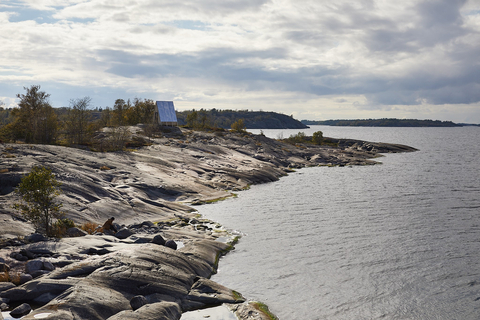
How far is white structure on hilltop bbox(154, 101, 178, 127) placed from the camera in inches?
4026

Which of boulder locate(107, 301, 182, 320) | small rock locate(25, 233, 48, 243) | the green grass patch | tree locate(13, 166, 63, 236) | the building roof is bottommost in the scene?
the green grass patch

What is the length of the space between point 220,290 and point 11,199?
18.7m

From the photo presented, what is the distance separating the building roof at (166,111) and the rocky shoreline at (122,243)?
44.8 metres

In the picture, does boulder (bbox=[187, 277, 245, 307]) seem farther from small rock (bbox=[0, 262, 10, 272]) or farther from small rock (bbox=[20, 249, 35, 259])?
small rock (bbox=[0, 262, 10, 272])

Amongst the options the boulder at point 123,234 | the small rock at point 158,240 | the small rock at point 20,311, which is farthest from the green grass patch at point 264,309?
the boulder at point 123,234

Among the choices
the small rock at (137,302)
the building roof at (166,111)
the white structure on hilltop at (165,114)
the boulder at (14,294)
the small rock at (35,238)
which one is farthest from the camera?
the building roof at (166,111)

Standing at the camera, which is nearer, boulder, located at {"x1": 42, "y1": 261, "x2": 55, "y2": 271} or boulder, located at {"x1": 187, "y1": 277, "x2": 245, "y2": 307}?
boulder, located at {"x1": 42, "y1": 261, "x2": 55, "y2": 271}

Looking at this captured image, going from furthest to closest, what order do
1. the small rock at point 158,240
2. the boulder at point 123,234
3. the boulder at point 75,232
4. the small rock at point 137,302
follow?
the boulder at point 123,234 < the small rock at point 158,240 < the boulder at point 75,232 < the small rock at point 137,302

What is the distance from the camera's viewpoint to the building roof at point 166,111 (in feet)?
337

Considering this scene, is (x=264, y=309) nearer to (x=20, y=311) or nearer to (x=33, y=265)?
(x=20, y=311)

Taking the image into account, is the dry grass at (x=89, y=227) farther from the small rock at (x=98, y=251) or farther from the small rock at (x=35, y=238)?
the small rock at (x=98, y=251)

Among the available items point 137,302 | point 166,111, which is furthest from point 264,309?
point 166,111

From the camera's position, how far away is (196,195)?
144 ft

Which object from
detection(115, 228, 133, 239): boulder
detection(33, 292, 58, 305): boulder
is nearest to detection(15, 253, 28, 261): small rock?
detection(33, 292, 58, 305): boulder
